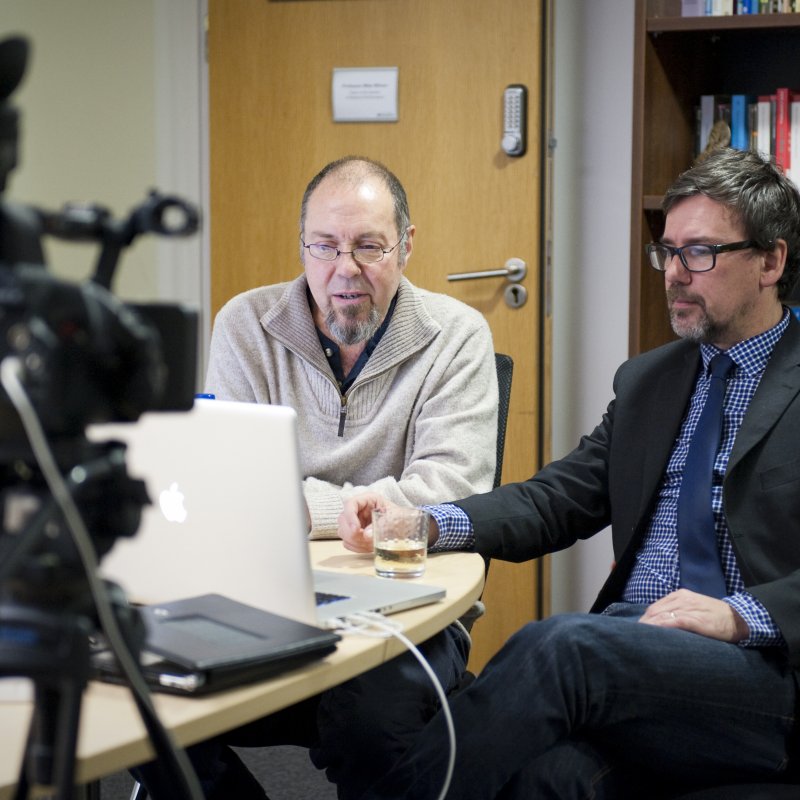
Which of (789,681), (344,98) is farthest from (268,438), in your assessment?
(344,98)

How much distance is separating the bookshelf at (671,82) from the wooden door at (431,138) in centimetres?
43

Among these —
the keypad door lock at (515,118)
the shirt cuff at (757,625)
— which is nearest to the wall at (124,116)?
the keypad door lock at (515,118)

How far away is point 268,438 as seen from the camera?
125cm

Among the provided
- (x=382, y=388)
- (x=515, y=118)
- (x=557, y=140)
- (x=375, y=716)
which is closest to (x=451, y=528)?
(x=375, y=716)

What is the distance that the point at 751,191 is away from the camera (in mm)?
2082

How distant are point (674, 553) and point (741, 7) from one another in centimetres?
143

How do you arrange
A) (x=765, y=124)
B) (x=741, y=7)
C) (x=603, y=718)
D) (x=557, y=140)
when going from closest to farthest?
(x=603, y=718), (x=741, y=7), (x=765, y=124), (x=557, y=140)

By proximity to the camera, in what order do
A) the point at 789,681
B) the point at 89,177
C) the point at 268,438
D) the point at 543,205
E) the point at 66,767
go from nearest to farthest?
the point at 66,767
the point at 268,438
the point at 789,681
the point at 543,205
the point at 89,177

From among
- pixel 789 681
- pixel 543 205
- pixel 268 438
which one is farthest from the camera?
pixel 543 205

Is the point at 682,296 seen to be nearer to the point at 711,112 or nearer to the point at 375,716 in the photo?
the point at 375,716

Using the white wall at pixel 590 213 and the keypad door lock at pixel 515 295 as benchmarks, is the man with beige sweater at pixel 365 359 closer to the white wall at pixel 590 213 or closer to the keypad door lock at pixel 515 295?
the keypad door lock at pixel 515 295

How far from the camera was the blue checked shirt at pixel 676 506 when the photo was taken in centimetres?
186

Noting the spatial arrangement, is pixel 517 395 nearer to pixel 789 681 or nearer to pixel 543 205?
pixel 543 205

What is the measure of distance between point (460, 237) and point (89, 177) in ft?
3.70
